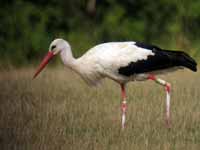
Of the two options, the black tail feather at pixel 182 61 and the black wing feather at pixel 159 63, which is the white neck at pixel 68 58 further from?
the black tail feather at pixel 182 61

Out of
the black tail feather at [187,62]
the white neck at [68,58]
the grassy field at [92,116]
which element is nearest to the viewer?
the grassy field at [92,116]

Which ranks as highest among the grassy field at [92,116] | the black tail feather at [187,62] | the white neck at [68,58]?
the white neck at [68,58]

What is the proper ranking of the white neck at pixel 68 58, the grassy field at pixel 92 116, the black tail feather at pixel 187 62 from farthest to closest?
the white neck at pixel 68 58 → the black tail feather at pixel 187 62 → the grassy field at pixel 92 116

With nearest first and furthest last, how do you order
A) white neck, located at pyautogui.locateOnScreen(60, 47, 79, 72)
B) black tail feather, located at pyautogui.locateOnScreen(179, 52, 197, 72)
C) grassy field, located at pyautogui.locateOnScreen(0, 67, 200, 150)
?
grassy field, located at pyautogui.locateOnScreen(0, 67, 200, 150)
black tail feather, located at pyautogui.locateOnScreen(179, 52, 197, 72)
white neck, located at pyautogui.locateOnScreen(60, 47, 79, 72)

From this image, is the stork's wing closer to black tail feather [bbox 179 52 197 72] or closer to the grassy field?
black tail feather [bbox 179 52 197 72]

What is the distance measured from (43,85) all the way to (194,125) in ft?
12.7

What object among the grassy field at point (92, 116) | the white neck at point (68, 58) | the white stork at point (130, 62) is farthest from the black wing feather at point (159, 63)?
the white neck at point (68, 58)

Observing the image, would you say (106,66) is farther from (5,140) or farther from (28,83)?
(28,83)

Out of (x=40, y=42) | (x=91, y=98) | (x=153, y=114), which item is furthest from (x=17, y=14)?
(x=153, y=114)

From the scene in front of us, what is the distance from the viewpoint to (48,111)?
7.93 metres

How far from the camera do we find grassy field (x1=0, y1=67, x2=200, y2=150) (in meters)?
6.11

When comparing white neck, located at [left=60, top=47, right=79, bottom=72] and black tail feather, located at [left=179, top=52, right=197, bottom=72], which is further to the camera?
white neck, located at [left=60, top=47, right=79, bottom=72]

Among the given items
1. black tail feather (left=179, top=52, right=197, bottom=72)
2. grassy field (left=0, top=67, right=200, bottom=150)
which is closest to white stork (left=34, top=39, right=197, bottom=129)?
black tail feather (left=179, top=52, right=197, bottom=72)

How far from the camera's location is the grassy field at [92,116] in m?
6.11
